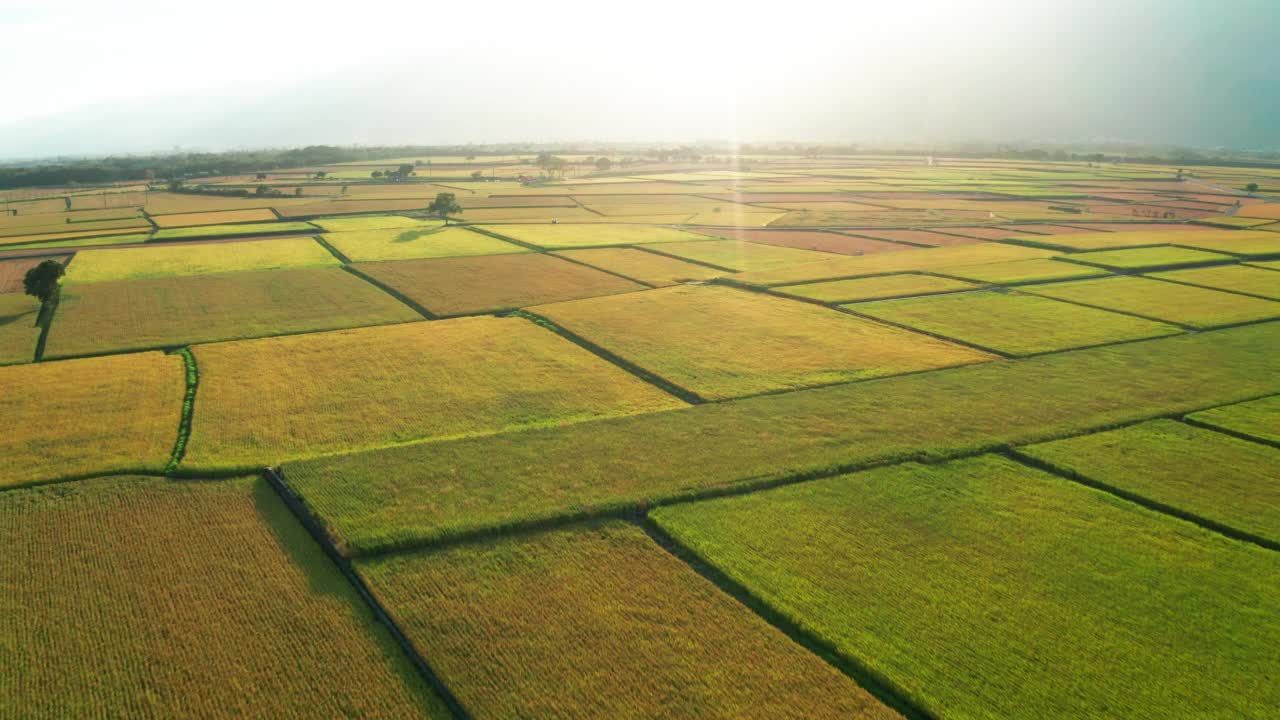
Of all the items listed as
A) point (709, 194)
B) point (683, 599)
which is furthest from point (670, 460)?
point (709, 194)

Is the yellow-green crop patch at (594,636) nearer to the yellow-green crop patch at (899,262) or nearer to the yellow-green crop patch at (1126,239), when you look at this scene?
the yellow-green crop patch at (899,262)

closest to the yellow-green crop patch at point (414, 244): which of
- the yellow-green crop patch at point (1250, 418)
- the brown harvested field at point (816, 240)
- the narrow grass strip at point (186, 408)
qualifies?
the brown harvested field at point (816, 240)

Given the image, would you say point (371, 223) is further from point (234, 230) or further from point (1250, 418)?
point (1250, 418)

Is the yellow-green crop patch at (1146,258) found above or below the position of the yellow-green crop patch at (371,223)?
below

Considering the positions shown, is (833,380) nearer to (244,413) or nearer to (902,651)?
(902,651)

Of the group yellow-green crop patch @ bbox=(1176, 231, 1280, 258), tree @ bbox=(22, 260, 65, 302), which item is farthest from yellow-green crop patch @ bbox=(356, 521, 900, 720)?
yellow-green crop patch @ bbox=(1176, 231, 1280, 258)

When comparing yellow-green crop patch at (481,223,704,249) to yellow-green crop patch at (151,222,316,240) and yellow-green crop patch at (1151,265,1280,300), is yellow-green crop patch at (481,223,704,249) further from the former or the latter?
yellow-green crop patch at (1151,265,1280,300)

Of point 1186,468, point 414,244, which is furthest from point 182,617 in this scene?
point 414,244
